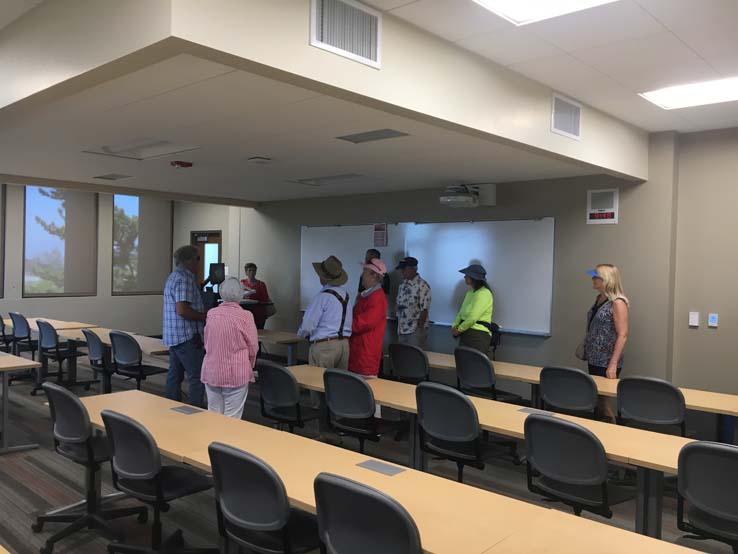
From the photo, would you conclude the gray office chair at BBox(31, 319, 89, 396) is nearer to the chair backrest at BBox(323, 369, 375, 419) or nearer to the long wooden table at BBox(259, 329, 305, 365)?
the long wooden table at BBox(259, 329, 305, 365)

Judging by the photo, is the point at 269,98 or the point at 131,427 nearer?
the point at 131,427

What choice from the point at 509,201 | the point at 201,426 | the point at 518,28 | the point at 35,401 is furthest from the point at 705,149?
the point at 35,401

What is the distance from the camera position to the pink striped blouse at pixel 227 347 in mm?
3805

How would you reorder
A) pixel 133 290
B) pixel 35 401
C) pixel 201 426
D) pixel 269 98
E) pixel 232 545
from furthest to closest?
pixel 133 290, pixel 35 401, pixel 269 98, pixel 201 426, pixel 232 545

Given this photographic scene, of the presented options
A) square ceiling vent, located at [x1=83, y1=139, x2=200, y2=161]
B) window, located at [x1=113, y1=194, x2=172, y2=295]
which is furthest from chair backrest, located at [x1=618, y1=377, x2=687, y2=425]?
window, located at [x1=113, y1=194, x2=172, y2=295]

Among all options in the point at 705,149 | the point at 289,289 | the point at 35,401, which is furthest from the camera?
the point at 289,289

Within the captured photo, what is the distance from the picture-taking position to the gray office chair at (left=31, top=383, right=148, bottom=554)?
307cm

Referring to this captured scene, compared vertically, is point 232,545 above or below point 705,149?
below

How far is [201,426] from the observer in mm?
3004

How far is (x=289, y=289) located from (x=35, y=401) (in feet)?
12.1

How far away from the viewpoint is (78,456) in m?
3.19

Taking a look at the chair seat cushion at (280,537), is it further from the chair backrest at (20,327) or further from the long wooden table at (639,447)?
the chair backrest at (20,327)

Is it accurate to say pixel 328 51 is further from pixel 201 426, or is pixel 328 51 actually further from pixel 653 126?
pixel 653 126

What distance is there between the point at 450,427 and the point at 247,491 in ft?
4.86
